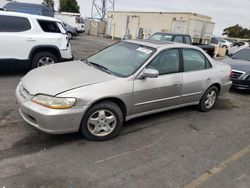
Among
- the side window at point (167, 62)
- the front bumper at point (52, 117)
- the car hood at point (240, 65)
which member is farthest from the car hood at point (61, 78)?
the car hood at point (240, 65)

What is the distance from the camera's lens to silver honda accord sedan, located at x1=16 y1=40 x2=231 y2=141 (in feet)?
11.8

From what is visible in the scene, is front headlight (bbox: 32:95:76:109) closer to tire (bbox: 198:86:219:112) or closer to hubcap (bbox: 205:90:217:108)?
tire (bbox: 198:86:219:112)

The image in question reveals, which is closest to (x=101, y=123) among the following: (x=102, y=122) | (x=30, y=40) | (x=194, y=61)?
(x=102, y=122)

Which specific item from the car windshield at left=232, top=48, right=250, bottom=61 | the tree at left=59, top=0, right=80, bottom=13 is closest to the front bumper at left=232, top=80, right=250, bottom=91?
the car windshield at left=232, top=48, right=250, bottom=61

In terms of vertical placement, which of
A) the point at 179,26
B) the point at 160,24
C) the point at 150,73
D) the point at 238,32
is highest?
the point at 150,73

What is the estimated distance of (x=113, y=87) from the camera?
396cm

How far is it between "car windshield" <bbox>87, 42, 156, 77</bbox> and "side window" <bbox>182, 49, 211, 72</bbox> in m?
0.85

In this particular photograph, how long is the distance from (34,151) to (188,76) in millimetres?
3093

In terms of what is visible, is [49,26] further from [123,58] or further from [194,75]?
[194,75]

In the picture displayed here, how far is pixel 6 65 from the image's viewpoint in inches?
272

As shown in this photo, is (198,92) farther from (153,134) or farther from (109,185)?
(109,185)

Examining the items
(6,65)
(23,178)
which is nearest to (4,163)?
(23,178)

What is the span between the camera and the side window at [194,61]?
516 centimetres

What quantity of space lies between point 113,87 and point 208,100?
2791 mm
